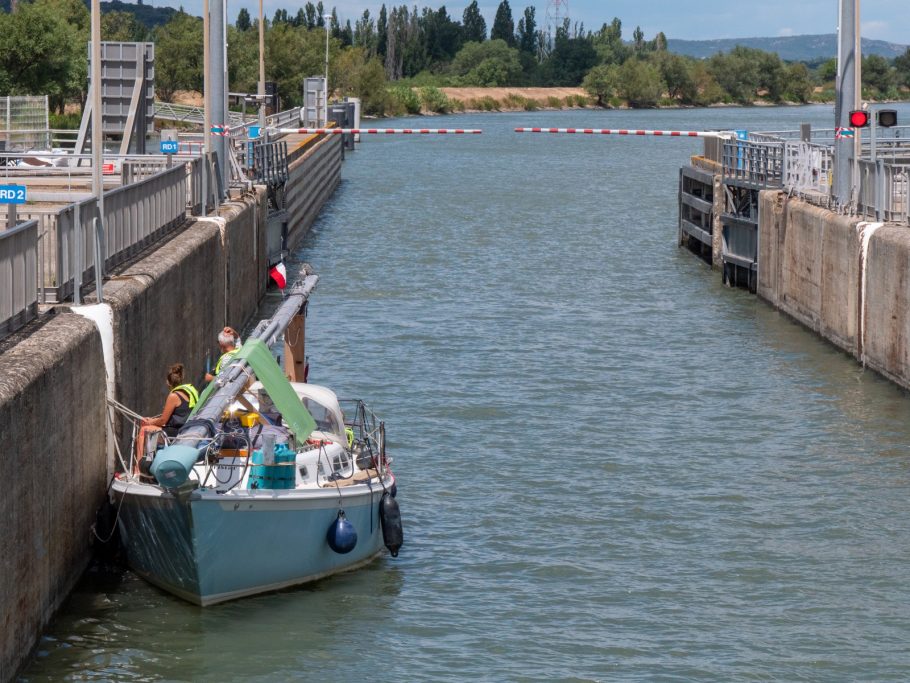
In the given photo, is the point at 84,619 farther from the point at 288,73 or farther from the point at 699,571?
the point at 288,73

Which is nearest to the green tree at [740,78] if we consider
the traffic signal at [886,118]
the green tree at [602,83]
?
the green tree at [602,83]

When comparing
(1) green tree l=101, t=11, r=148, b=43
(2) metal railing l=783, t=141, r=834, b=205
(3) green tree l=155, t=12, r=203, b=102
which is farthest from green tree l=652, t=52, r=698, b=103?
(2) metal railing l=783, t=141, r=834, b=205

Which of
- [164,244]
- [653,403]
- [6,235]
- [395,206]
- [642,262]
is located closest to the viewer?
[6,235]

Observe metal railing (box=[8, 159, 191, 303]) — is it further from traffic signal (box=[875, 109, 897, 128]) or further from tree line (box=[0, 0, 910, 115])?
tree line (box=[0, 0, 910, 115])

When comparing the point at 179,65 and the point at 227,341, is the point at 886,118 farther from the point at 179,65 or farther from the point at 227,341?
the point at 179,65

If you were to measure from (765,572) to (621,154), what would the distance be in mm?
71283

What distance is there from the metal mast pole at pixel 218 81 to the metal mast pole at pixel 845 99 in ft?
33.3

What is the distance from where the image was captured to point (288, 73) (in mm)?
119000

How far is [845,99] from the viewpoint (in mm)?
27500

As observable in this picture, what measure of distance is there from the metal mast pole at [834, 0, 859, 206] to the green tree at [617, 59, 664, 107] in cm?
15876

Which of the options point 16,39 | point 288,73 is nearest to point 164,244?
point 16,39

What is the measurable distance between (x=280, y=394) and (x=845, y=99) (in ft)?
53.8

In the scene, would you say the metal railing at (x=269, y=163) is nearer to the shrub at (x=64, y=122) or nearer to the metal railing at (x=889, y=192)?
the metal railing at (x=889, y=192)

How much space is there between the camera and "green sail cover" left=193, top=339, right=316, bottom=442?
547 inches
